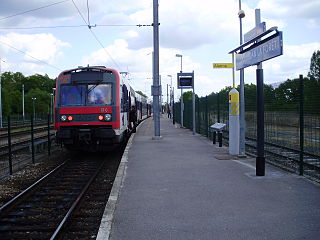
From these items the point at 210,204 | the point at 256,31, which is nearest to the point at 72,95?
the point at 256,31

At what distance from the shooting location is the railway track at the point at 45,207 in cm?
545

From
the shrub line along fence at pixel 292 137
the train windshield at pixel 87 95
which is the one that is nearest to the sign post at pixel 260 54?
the shrub line along fence at pixel 292 137

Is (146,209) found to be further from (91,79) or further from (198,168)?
(91,79)

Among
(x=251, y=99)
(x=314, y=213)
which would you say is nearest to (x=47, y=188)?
(x=314, y=213)

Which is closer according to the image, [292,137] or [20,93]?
[292,137]

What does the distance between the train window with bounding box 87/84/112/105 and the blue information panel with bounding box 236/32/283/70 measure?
187 inches

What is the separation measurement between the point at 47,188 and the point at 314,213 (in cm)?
533

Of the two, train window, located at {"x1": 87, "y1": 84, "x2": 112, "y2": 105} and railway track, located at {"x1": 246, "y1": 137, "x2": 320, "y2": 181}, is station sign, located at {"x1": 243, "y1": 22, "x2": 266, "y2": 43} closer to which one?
railway track, located at {"x1": 246, "y1": 137, "x2": 320, "y2": 181}

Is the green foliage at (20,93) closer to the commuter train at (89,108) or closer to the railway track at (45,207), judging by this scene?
the commuter train at (89,108)

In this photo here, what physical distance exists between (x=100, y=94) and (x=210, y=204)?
7.49 metres

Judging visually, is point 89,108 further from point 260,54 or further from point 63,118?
point 260,54

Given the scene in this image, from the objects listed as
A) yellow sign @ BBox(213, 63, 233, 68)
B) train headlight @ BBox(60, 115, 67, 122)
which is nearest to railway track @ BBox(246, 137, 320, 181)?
yellow sign @ BBox(213, 63, 233, 68)

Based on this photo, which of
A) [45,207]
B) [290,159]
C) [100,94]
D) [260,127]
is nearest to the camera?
[45,207]

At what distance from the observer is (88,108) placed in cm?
1242
